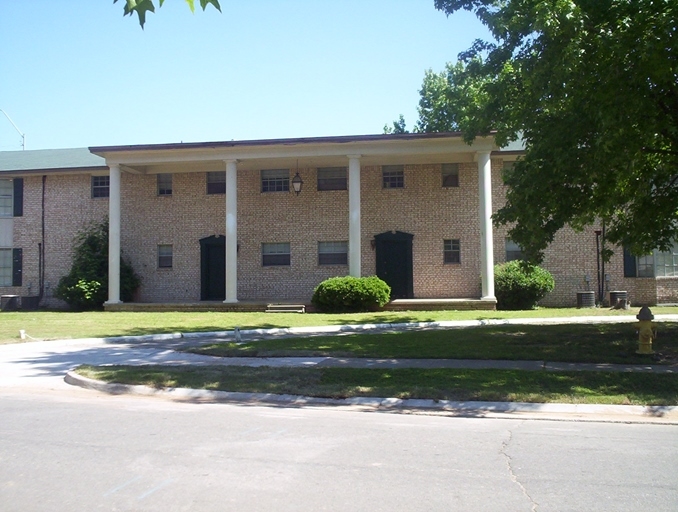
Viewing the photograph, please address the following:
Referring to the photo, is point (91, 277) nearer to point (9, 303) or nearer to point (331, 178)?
point (9, 303)

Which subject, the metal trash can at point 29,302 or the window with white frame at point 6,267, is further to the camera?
the window with white frame at point 6,267

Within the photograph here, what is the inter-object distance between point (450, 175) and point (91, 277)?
15.3 meters

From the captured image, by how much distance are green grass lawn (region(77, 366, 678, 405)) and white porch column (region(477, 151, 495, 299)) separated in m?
13.7

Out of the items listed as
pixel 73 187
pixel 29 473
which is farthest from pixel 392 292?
pixel 29 473

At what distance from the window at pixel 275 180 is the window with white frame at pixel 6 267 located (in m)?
11.9

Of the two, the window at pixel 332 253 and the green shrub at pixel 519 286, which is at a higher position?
the window at pixel 332 253

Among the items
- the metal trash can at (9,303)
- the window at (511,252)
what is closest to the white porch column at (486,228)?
the window at (511,252)

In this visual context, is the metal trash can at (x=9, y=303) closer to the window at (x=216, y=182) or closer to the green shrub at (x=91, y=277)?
the green shrub at (x=91, y=277)

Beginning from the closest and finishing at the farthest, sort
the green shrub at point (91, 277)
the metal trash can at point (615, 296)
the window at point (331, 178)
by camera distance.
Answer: the metal trash can at point (615, 296) → the green shrub at point (91, 277) → the window at point (331, 178)

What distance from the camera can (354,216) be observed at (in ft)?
82.7

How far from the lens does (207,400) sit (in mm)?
10148

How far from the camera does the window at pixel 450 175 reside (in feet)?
88.9

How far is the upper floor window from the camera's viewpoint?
2889cm

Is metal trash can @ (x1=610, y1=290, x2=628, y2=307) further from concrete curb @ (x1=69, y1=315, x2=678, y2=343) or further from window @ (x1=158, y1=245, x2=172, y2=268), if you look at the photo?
window @ (x1=158, y1=245, x2=172, y2=268)
